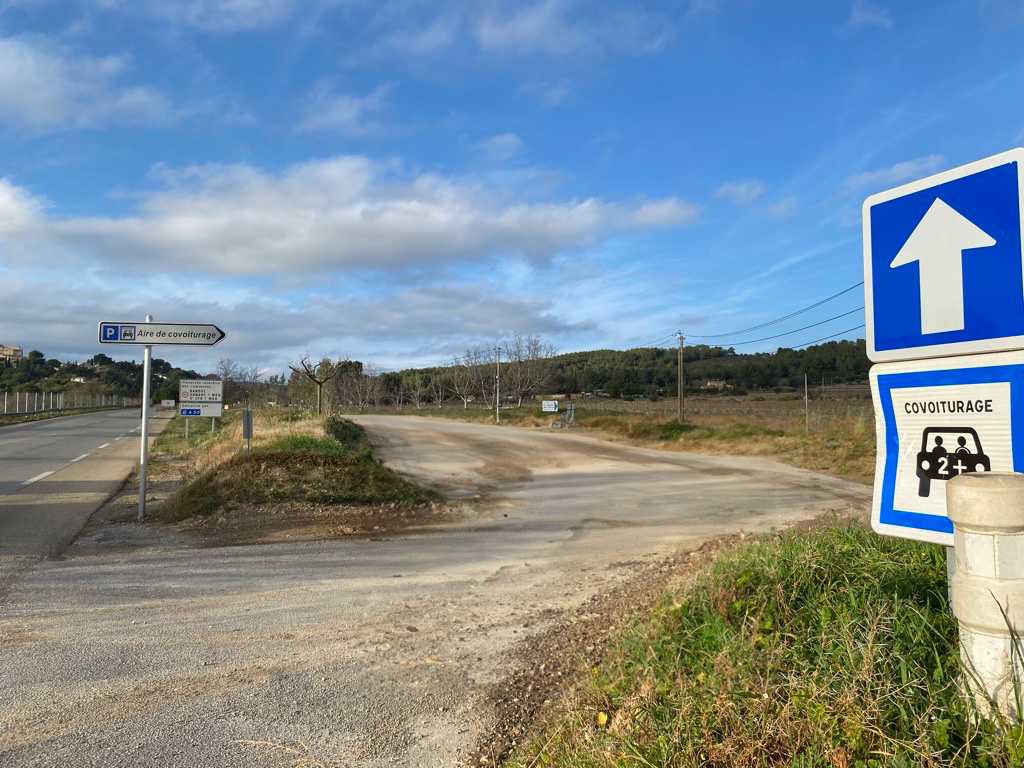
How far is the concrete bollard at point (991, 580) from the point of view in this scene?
1.98 metres

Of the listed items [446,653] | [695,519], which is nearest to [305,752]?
[446,653]

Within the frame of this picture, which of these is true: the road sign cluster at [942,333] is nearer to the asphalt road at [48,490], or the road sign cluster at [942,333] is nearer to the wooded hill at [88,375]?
the asphalt road at [48,490]

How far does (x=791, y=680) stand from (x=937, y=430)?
1153 millimetres

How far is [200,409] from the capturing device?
54.5 feet

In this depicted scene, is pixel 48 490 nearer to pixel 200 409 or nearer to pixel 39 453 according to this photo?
pixel 200 409

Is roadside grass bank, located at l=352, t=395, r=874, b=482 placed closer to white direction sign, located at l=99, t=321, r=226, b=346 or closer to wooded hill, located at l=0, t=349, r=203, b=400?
white direction sign, located at l=99, t=321, r=226, b=346

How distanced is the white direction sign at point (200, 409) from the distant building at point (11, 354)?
14968 cm

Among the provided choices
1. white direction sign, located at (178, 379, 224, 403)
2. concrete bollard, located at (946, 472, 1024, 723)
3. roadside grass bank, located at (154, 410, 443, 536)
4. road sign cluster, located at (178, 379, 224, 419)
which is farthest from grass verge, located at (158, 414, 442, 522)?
concrete bollard, located at (946, 472, 1024, 723)

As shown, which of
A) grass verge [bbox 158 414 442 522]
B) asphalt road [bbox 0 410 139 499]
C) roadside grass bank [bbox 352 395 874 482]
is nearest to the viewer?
grass verge [bbox 158 414 442 522]

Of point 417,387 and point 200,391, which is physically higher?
point 417,387

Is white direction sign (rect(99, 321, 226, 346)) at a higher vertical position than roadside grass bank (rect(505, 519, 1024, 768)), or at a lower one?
higher

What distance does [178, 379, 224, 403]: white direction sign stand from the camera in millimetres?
17344

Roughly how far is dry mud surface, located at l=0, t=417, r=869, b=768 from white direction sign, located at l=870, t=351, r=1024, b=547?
7.26ft

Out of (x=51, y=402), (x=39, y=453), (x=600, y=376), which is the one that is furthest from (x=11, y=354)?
(x=39, y=453)
